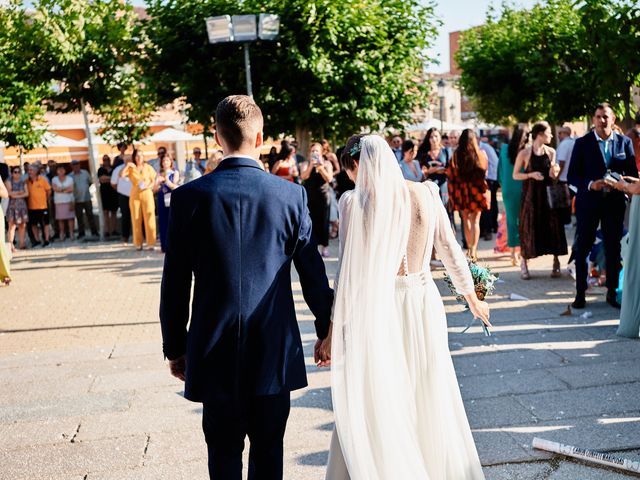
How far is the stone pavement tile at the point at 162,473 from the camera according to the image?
472 cm

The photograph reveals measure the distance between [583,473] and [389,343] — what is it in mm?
1463

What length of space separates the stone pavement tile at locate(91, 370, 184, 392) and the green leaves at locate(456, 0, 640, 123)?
7.47 metres

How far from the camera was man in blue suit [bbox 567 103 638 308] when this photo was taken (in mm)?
8742

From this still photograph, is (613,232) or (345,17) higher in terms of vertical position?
(345,17)

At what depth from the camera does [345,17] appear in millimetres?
17719

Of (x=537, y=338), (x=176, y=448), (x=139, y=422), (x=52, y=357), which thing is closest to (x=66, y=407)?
(x=139, y=422)

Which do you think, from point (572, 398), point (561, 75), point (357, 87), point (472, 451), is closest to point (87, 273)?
point (357, 87)

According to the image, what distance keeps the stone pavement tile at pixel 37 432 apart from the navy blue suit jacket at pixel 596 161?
574 cm

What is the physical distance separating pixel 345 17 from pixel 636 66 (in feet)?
26.1

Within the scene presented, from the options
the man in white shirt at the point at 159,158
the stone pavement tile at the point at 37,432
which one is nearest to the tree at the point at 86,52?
the man in white shirt at the point at 159,158

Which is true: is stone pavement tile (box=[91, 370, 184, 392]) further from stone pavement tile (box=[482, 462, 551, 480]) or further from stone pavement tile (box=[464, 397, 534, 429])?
stone pavement tile (box=[482, 462, 551, 480])

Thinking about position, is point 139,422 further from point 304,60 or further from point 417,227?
point 304,60

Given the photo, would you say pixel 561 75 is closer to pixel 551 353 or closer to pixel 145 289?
pixel 145 289

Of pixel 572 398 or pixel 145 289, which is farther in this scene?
pixel 145 289
